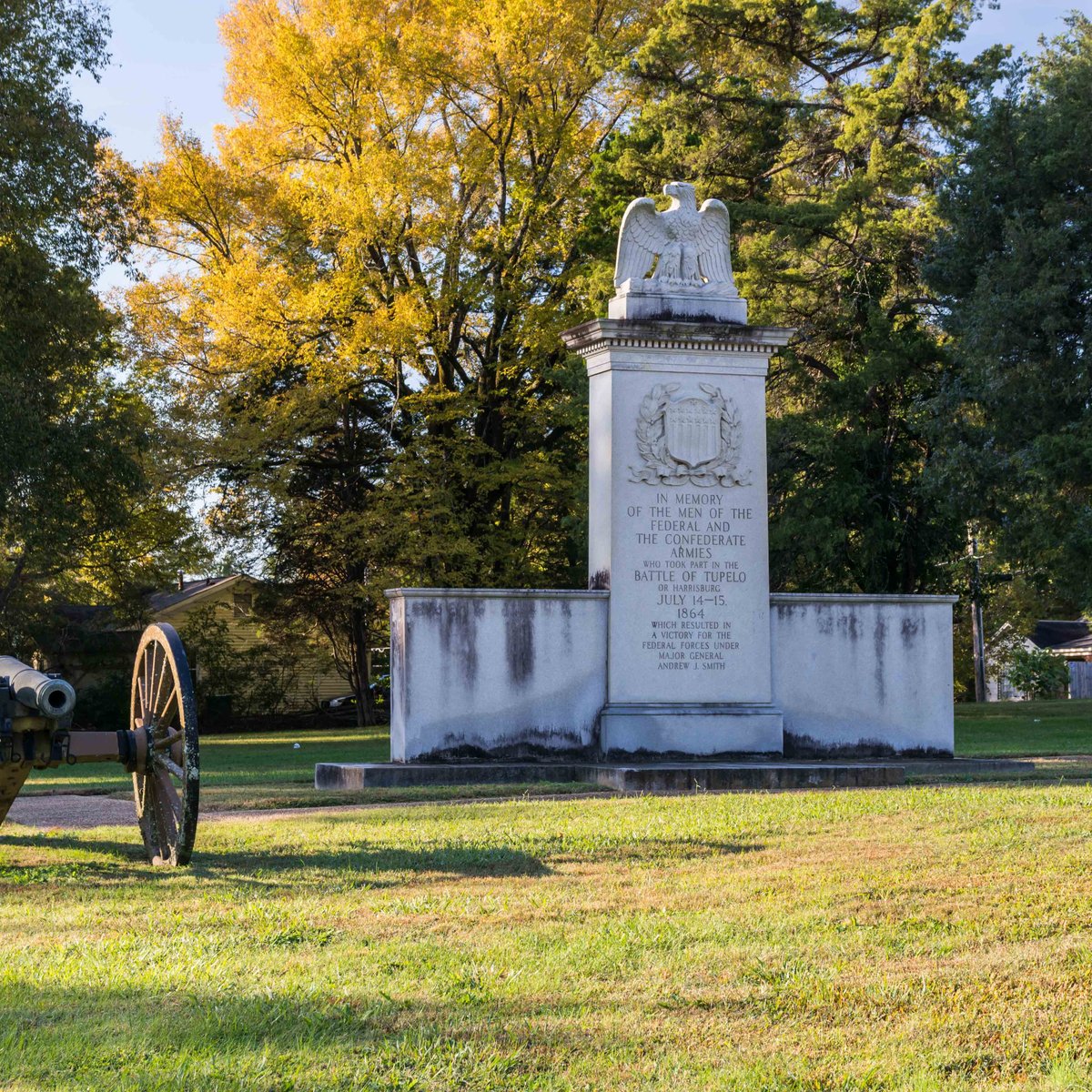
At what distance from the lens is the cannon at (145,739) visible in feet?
27.6

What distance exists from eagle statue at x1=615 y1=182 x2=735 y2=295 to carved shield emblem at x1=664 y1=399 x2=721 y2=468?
4.56ft

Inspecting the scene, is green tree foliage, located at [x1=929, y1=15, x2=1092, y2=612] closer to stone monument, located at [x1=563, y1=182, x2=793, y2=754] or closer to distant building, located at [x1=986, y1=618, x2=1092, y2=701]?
stone monument, located at [x1=563, y1=182, x2=793, y2=754]

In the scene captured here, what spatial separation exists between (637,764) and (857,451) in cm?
1452

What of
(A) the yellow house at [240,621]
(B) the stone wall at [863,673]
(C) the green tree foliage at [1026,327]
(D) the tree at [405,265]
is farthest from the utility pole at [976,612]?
(A) the yellow house at [240,621]

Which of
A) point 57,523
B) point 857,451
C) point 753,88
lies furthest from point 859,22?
point 57,523

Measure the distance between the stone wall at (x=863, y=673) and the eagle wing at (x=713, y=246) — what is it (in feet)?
11.6

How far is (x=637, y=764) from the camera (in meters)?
15.8

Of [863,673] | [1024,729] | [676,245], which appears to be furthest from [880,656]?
[1024,729]

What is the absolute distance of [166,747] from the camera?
9109 mm

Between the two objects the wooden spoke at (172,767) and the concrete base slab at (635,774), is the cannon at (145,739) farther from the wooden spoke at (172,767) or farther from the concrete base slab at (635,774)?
the concrete base slab at (635,774)

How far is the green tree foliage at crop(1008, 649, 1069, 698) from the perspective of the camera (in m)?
48.6

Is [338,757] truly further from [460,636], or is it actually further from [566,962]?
[566,962]

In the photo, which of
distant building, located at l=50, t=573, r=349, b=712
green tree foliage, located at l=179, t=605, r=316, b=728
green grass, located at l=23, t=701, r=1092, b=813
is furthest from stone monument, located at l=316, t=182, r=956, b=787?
green tree foliage, located at l=179, t=605, r=316, b=728

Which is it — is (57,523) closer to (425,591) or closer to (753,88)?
(425,591)
